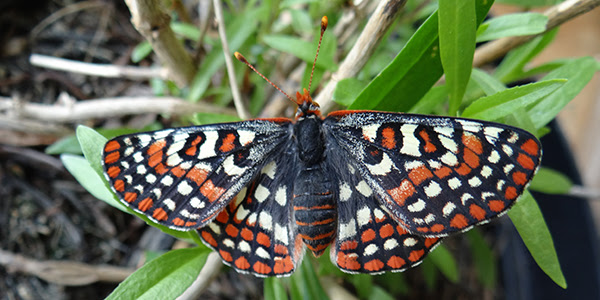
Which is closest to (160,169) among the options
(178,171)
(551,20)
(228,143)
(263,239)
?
(178,171)

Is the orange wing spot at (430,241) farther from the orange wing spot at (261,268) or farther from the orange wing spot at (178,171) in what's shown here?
the orange wing spot at (178,171)

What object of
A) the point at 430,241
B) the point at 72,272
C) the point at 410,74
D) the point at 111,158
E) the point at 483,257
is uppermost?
the point at 410,74

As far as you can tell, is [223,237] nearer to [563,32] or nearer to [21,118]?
[21,118]

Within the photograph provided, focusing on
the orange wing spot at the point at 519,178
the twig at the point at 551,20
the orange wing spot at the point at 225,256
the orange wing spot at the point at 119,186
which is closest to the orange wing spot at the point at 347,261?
the orange wing spot at the point at 225,256

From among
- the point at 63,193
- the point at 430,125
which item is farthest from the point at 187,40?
the point at 430,125

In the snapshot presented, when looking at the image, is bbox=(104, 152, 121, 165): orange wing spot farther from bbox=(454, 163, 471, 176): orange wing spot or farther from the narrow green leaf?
the narrow green leaf

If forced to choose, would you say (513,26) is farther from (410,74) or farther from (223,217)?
(223,217)

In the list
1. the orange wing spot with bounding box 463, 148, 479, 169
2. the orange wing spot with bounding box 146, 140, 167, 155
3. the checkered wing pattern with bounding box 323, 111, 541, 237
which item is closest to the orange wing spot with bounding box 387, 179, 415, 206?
the checkered wing pattern with bounding box 323, 111, 541, 237
